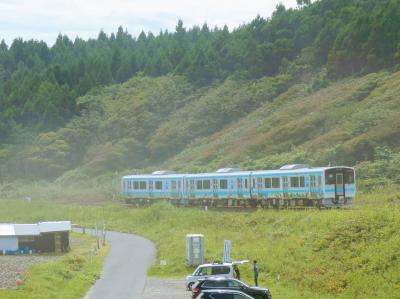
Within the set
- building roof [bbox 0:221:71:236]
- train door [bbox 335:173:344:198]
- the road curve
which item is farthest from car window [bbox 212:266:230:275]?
building roof [bbox 0:221:71:236]

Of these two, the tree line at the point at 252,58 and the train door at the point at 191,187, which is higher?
the tree line at the point at 252,58

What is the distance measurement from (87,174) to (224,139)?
22.2 meters

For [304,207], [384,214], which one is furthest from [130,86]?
[384,214]

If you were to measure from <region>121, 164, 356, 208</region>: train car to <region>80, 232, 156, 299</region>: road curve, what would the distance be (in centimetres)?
721

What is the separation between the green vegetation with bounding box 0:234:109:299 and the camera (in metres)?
31.5

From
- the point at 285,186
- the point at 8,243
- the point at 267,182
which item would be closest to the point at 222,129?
the point at 267,182

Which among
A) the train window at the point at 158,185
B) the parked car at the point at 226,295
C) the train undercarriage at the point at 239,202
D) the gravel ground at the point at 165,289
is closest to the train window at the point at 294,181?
the train undercarriage at the point at 239,202

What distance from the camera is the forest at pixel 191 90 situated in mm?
94750

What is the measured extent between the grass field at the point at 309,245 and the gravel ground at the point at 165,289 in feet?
6.60

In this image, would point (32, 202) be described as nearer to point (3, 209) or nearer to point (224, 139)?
point (3, 209)

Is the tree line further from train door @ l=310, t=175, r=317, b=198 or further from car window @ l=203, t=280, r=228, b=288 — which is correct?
car window @ l=203, t=280, r=228, b=288

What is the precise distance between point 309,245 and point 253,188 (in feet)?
60.2

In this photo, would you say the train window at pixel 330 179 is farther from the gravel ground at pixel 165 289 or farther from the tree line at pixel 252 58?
the tree line at pixel 252 58

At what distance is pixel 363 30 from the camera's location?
93000 mm
